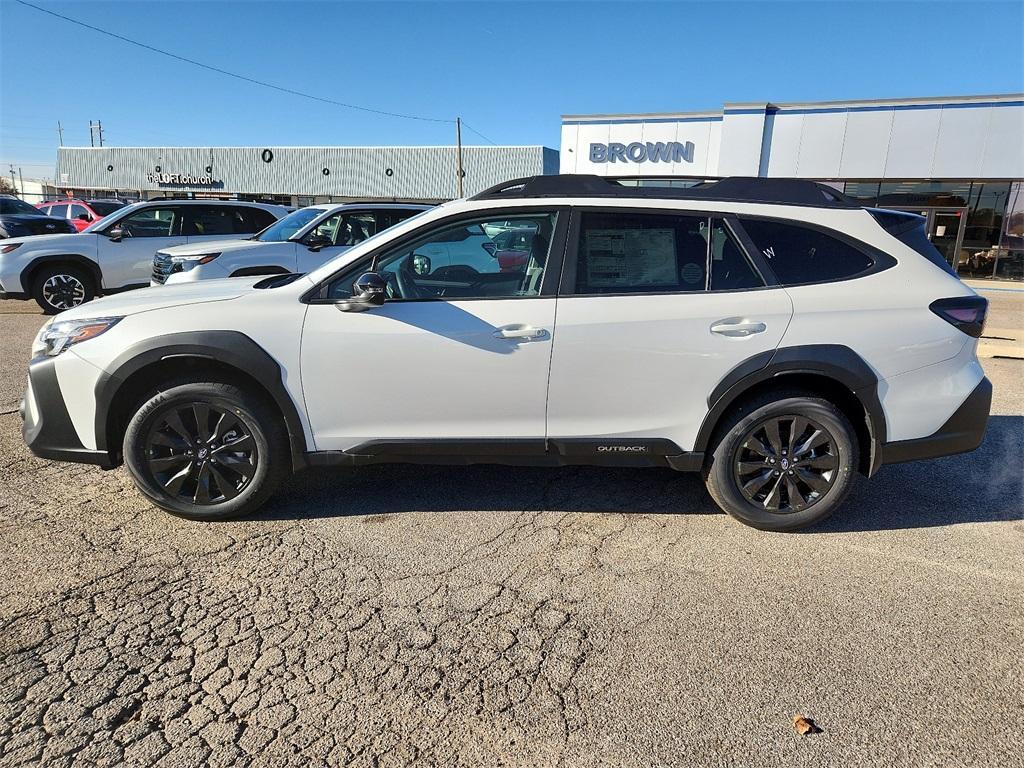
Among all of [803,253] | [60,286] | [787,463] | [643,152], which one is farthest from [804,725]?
[643,152]

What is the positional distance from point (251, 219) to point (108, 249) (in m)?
2.10

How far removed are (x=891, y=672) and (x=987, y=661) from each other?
1.40ft

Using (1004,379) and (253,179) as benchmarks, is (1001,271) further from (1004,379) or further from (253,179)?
→ (253,179)

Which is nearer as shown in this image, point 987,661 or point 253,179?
point 987,661

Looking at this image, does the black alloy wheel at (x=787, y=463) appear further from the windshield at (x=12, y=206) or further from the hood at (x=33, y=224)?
the windshield at (x=12, y=206)

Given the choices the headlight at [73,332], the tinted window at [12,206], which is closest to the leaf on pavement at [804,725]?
the headlight at [73,332]

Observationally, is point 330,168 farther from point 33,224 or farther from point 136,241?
point 136,241

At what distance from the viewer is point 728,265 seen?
3.51m

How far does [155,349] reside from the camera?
3.37 m

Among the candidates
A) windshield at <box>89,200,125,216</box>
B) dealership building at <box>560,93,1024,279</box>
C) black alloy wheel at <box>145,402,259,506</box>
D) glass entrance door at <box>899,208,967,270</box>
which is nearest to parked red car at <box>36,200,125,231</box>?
windshield at <box>89,200,125,216</box>

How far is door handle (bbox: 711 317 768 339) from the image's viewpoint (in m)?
3.40

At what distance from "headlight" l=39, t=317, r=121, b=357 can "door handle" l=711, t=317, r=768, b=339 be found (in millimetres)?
3160

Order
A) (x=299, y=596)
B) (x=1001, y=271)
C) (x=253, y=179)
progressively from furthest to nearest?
(x=253, y=179)
(x=1001, y=271)
(x=299, y=596)

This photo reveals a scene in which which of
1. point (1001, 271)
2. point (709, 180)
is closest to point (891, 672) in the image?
point (709, 180)
